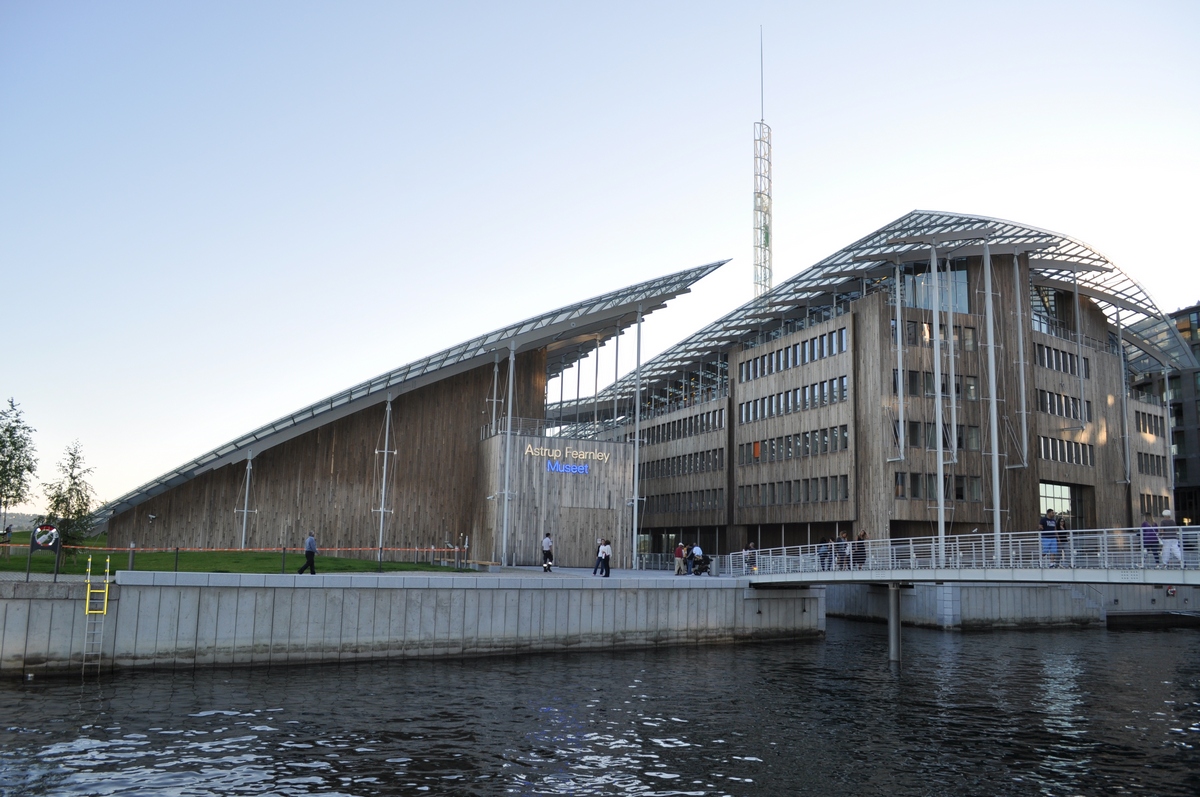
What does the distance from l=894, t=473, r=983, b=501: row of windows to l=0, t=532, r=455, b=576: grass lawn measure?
88.1 ft

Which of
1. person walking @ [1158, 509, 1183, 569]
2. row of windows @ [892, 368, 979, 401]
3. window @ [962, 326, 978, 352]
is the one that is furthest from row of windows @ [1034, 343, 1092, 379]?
person walking @ [1158, 509, 1183, 569]

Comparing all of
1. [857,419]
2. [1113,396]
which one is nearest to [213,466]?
[857,419]

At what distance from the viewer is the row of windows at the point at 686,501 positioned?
2747 inches

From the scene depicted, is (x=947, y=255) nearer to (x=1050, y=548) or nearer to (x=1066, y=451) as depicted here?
(x=1066, y=451)

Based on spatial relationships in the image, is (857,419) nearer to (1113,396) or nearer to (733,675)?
(1113,396)

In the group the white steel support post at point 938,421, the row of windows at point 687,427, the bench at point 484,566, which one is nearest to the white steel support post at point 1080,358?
the white steel support post at point 938,421

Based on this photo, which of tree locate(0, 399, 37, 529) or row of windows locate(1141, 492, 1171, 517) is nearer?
tree locate(0, 399, 37, 529)

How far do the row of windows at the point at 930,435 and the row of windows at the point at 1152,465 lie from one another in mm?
20222

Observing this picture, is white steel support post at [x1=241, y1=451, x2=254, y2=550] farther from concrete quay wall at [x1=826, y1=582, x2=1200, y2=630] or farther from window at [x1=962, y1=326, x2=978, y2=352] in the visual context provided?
window at [x1=962, y1=326, x2=978, y2=352]

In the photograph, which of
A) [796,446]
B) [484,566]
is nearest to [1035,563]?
[484,566]

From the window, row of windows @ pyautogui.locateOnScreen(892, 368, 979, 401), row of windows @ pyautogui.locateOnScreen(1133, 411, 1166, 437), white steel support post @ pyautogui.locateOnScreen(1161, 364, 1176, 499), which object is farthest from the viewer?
white steel support post @ pyautogui.locateOnScreen(1161, 364, 1176, 499)

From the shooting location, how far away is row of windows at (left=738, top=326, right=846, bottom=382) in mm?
58025

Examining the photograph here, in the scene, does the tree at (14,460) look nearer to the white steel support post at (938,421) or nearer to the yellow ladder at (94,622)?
the yellow ladder at (94,622)

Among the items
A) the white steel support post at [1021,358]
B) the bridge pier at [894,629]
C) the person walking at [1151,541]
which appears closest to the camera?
the person walking at [1151,541]
